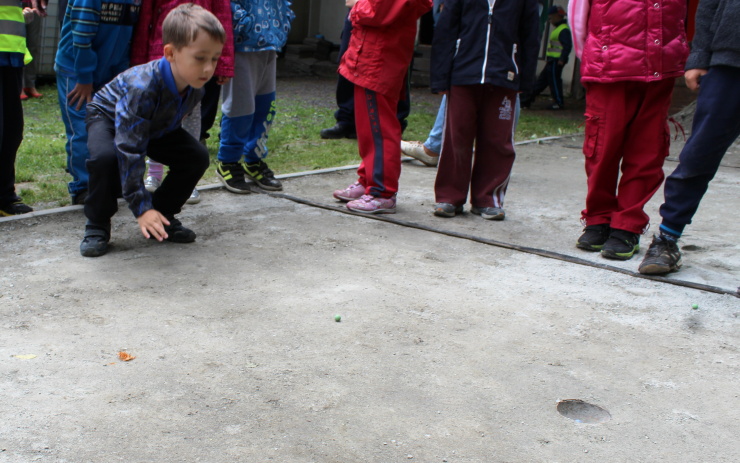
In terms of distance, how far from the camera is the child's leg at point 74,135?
4523 millimetres

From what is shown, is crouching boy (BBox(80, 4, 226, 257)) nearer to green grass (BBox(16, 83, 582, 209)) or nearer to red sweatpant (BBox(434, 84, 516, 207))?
green grass (BBox(16, 83, 582, 209))

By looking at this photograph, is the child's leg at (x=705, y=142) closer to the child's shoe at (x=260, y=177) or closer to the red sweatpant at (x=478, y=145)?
the red sweatpant at (x=478, y=145)

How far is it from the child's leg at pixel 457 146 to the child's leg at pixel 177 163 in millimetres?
1514

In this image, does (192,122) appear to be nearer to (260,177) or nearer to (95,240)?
(260,177)

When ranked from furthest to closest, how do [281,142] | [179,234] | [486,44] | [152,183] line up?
[281,142] < [152,183] < [486,44] < [179,234]

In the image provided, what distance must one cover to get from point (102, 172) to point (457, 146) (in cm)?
210

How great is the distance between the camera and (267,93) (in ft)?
17.6

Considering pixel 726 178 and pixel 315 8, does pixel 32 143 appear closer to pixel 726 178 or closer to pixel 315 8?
pixel 726 178

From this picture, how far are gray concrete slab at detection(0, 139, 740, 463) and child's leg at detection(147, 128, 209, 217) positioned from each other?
0.89 ft

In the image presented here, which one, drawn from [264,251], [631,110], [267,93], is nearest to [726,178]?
[631,110]

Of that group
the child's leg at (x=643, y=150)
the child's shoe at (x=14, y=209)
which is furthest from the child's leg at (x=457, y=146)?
the child's shoe at (x=14, y=209)

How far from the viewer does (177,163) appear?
13.7 ft

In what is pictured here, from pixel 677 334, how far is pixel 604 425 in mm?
917

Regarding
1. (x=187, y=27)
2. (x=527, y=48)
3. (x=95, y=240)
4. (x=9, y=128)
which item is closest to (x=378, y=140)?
(x=527, y=48)
